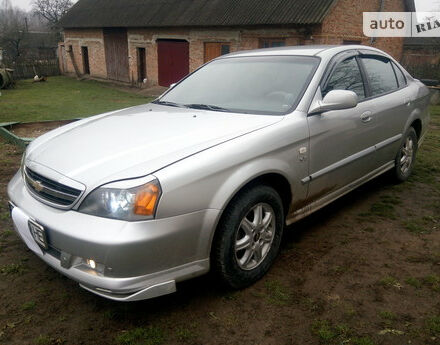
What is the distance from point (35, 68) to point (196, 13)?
13808 millimetres

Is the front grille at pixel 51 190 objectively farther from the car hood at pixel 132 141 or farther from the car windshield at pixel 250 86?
the car windshield at pixel 250 86

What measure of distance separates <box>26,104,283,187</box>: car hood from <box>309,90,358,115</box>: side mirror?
380 millimetres

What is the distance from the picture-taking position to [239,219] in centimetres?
247

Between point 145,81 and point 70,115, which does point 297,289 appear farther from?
point 145,81

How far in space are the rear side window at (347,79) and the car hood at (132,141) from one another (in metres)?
0.85

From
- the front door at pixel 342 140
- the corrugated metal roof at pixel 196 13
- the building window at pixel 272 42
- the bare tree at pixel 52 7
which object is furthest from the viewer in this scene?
the bare tree at pixel 52 7

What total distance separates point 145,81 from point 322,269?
17316mm

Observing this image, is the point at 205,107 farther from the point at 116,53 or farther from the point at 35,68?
the point at 35,68

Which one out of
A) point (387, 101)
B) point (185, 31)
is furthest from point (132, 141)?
point (185, 31)

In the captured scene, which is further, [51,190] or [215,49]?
[215,49]

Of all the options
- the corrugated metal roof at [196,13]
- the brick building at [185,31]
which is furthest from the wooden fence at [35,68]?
the corrugated metal roof at [196,13]

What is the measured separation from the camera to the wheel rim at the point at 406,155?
4677mm

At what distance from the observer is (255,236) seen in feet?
8.87

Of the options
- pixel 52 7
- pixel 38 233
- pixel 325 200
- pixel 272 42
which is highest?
pixel 52 7
